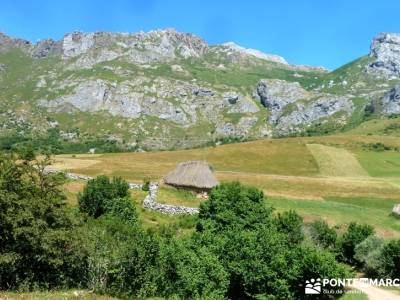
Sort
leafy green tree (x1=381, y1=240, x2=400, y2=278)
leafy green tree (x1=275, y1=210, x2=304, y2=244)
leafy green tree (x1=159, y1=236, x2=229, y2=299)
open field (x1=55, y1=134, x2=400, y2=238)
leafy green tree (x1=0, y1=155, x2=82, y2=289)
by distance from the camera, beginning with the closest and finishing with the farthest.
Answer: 1. leafy green tree (x1=0, y1=155, x2=82, y2=289)
2. leafy green tree (x1=159, y1=236, x2=229, y2=299)
3. leafy green tree (x1=381, y1=240, x2=400, y2=278)
4. leafy green tree (x1=275, y1=210, x2=304, y2=244)
5. open field (x1=55, y1=134, x2=400, y2=238)

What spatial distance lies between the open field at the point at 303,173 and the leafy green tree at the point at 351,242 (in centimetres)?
849

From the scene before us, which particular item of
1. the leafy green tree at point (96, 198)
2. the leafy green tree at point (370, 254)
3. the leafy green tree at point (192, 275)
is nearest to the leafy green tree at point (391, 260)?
Answer: the leafy green tree at point (370, 254)

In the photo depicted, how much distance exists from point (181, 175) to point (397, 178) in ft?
217

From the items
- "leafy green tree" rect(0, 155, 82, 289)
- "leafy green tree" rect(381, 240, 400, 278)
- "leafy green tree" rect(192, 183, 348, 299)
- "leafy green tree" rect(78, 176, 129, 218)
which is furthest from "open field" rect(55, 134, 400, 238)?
"leafy green tree" rect(0, 155, 82, 289)

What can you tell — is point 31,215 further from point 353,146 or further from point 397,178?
point 353,146

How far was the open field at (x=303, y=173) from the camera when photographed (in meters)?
63.8

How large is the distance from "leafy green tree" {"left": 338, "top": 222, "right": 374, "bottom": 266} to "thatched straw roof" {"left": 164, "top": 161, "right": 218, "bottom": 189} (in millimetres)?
23657

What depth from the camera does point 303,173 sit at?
118562 millimetres

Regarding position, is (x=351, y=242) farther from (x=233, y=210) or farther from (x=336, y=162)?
(x=336, y=162)

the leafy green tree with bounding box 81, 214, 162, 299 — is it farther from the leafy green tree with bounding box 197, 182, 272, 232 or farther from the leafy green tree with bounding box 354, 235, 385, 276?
the leafy green tree with bounding box 354, 235, 385, 276

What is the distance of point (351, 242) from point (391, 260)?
727cm

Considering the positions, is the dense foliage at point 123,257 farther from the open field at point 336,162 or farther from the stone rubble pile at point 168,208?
the open field at point 336,162

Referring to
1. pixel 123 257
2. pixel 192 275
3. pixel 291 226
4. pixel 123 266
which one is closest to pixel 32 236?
pixel 123 257

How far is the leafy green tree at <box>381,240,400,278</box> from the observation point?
39.0 metres
